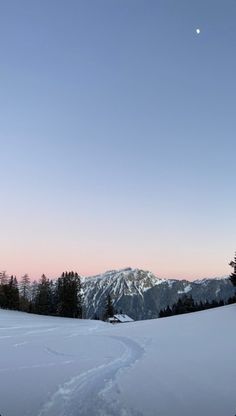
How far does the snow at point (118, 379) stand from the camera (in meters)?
9.88

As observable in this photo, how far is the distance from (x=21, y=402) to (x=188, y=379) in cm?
627

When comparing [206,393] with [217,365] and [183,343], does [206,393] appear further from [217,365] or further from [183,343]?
[183,343]

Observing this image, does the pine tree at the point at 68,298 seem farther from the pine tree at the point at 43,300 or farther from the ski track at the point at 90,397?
the ski track at the point at 90,397

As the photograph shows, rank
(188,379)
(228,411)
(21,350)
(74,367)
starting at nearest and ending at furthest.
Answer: (228,411)
(188,379)
(74,367)
(21,350)

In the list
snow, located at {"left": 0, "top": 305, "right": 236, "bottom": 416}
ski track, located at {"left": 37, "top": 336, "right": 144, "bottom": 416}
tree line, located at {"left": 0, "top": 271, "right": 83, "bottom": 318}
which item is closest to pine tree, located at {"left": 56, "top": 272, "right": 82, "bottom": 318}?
tree line, located at {"left": 0, "top": 271, "right": 83, "bottom": 318}

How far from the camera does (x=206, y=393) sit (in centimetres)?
1174

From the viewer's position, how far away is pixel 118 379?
13.3m

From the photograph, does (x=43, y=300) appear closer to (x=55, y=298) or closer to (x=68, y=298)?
(x=55, y=298)

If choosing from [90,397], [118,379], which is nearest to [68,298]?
[118,379]

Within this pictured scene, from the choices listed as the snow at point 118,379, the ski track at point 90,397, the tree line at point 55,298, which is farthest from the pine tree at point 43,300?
the ski track at point 90,397

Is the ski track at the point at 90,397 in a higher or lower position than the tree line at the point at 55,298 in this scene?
lower

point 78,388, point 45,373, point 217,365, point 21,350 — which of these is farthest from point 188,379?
point 21,350

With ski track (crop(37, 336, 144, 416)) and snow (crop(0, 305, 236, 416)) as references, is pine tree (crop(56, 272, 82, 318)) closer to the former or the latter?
snow (crop(0, 305, 236, 416))

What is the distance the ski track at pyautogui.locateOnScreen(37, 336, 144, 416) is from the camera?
9362mm
